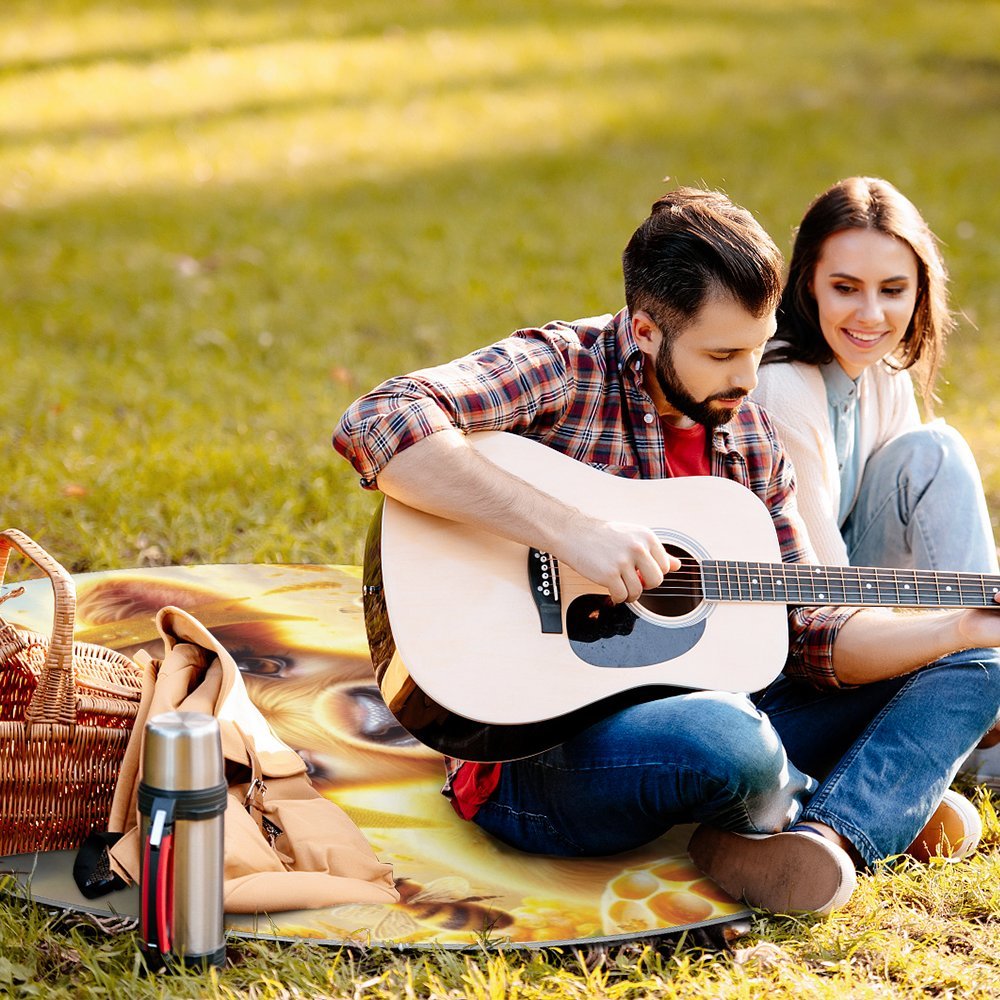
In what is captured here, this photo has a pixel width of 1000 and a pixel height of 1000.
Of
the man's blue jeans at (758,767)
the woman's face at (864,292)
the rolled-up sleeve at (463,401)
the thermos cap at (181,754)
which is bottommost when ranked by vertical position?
the man's blue jeans at (758,767)

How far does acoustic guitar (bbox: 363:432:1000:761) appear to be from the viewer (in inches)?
104

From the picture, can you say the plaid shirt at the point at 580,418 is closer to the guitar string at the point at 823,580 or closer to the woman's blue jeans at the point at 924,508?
the guitar string at the point at 823,580

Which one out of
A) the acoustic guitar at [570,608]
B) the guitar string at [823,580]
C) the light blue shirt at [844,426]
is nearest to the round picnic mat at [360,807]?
the acoustic guitar at [570,608]

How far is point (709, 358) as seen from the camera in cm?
287

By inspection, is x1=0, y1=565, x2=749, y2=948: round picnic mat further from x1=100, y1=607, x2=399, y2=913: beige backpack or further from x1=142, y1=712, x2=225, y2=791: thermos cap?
x1=142, y1=712, x2=225, y2=791: thermos cap

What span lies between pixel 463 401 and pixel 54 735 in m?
1.05

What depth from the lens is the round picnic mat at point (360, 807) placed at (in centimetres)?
263

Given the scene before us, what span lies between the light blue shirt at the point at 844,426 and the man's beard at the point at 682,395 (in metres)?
0.70

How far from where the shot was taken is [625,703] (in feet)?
9.00

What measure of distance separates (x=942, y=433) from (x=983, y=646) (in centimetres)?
81

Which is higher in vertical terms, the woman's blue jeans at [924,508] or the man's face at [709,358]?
the man's face at [709,358]

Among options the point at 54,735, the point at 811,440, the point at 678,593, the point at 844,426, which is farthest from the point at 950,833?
the point at 54,735

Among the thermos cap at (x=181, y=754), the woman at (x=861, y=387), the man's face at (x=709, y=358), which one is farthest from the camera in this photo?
the woman at (x=861, y=387)

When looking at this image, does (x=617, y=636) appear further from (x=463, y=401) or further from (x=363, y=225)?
(x=363, y=225)
